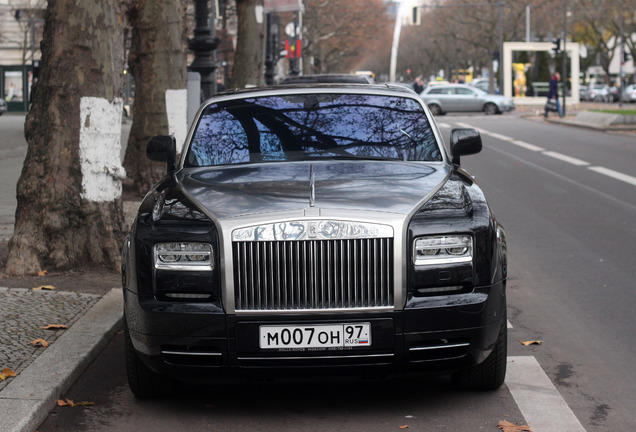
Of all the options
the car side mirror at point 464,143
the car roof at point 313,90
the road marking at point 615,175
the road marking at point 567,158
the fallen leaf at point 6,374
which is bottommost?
the road marking at point 567,158

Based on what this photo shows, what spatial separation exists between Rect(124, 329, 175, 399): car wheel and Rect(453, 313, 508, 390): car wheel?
1.46 m

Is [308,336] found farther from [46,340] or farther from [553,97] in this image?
[553,97]

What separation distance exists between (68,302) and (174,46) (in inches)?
274

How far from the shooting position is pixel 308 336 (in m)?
4.95

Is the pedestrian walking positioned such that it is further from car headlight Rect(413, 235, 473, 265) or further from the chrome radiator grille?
the chrome radiator grille

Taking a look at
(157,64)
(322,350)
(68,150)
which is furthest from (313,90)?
(157,64)

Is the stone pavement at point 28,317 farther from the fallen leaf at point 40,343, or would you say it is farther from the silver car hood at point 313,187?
the silver car hood at point 313,187

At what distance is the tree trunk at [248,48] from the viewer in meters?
27.2

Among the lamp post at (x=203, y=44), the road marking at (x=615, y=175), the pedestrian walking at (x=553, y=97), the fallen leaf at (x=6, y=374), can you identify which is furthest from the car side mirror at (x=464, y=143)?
the pedestrian walking at (x=553, y=97)

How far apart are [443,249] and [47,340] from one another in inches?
105

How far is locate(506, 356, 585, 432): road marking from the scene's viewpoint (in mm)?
5004

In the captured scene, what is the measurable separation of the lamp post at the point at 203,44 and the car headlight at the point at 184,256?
12510 mm

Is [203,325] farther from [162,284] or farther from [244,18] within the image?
[244,18]

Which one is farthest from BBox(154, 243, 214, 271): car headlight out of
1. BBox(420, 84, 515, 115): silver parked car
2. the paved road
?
BBox(420, 84, 515, 115): silver parked car
